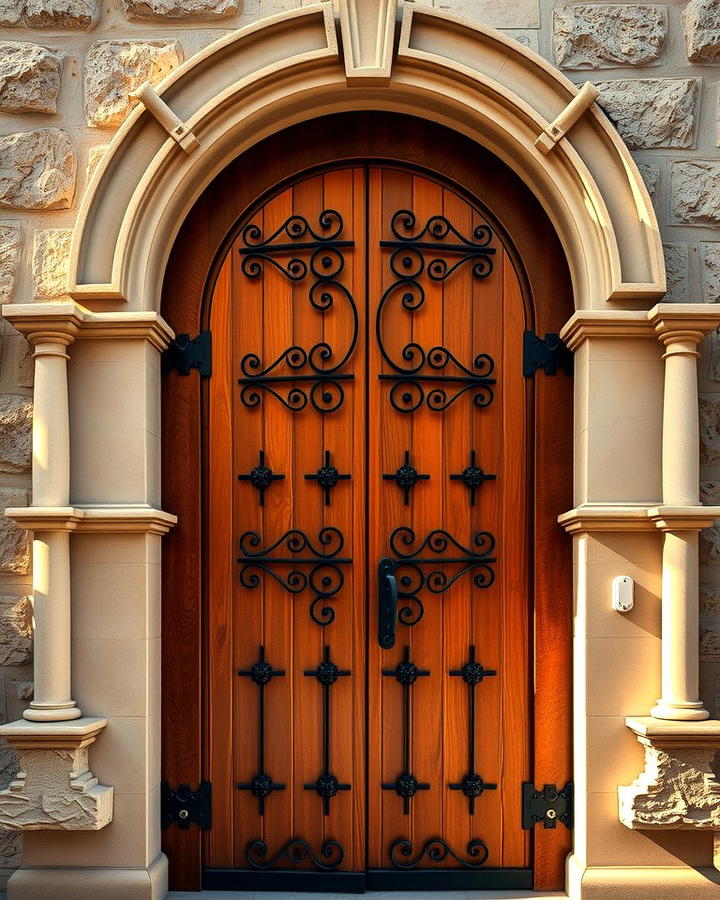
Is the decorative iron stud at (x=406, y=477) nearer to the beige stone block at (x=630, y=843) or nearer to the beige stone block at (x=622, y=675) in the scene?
the beige stone block at (x=622, y=675)

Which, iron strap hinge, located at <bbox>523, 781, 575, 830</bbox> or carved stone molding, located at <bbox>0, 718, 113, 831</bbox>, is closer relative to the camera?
carved stone molding, located at <bbox>0, 718, 113, 831</bbox>

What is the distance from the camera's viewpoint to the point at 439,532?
11.4 feet

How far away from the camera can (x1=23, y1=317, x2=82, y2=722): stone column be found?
125 inches

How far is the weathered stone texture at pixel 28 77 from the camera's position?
3422mm

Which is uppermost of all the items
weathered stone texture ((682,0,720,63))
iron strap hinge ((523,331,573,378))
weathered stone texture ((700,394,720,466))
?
weathered stone texture ((682,0,720,63))

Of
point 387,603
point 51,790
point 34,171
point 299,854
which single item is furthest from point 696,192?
point 51,790

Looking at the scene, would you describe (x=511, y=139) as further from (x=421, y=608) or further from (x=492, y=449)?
(x=421, y=608)

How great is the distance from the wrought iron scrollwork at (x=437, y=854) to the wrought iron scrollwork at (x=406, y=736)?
0.41 feet

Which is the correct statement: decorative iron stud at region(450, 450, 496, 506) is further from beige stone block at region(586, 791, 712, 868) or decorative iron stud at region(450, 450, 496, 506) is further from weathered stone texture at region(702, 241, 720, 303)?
beige stone block at region(586, 791, 712, 868)

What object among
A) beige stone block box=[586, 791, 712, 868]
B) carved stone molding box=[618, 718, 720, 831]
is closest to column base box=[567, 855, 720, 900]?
beige stone block box=[586, 791, 712, 868]

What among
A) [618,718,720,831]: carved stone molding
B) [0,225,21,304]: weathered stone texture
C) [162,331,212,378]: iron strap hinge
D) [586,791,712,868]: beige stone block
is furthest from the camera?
[162,331,212,378]: iron strap hinge

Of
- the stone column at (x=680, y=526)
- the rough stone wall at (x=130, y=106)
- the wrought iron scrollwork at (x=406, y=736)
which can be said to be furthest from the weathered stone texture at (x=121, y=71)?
the wrought iron scrollwork at (x=406, y=736)

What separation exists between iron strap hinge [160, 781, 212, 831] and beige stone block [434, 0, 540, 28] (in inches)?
113

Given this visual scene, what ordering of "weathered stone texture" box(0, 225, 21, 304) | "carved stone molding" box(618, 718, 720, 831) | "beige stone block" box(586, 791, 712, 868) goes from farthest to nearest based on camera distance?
"weathered stone texture" box(0, 225, 21, 304)
"beige stone block" box(586, 791, 712, 868)
"carved stone molding" box(618, 718, 720, 831)
